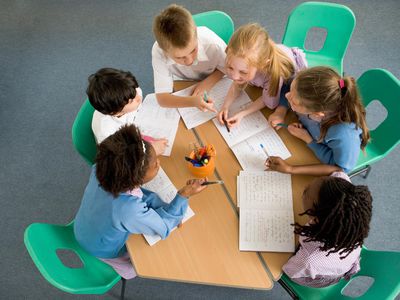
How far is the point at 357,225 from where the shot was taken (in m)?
1.31

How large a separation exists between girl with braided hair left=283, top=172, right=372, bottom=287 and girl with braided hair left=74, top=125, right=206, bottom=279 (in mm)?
484

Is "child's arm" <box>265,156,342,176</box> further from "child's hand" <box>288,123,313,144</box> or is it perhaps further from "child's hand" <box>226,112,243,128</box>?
"child's hand" <box>226,112,243,128</box>

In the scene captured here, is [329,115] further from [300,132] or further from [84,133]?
[84,133]

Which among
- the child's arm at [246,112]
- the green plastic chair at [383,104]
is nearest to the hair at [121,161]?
the child's arm at [246,112]

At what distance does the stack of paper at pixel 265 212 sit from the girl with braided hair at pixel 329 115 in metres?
0.14

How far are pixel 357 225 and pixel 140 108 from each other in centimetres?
122

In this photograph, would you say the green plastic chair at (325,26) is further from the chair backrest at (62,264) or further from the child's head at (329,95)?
the chair backrest at (62,264)

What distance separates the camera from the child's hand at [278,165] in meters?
1.63

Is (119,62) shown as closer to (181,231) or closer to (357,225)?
(181,231)

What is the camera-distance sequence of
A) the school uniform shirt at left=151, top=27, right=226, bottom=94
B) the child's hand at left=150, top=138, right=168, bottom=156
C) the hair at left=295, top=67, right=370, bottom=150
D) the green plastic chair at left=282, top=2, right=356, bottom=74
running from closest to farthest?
the hair at left=295, top=67, right=370, bottom=150 → the child's hand at left=150, top=138, right=168, bottom=156 → the school uniform shirt at left=151, top=27, right=226, bottom=94 → the green plastic chair at left=282, top=2, right=356, bottom=74

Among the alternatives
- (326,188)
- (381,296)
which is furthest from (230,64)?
(381,296)

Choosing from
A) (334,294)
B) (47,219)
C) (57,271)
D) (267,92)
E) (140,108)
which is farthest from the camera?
(47,219)

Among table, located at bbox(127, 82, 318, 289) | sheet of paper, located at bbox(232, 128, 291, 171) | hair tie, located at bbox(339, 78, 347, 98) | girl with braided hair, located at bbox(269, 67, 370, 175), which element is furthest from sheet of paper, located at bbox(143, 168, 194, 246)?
hair tie, located at bbox(339, 78, 347, 98)

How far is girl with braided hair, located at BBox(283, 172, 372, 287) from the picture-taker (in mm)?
1296
